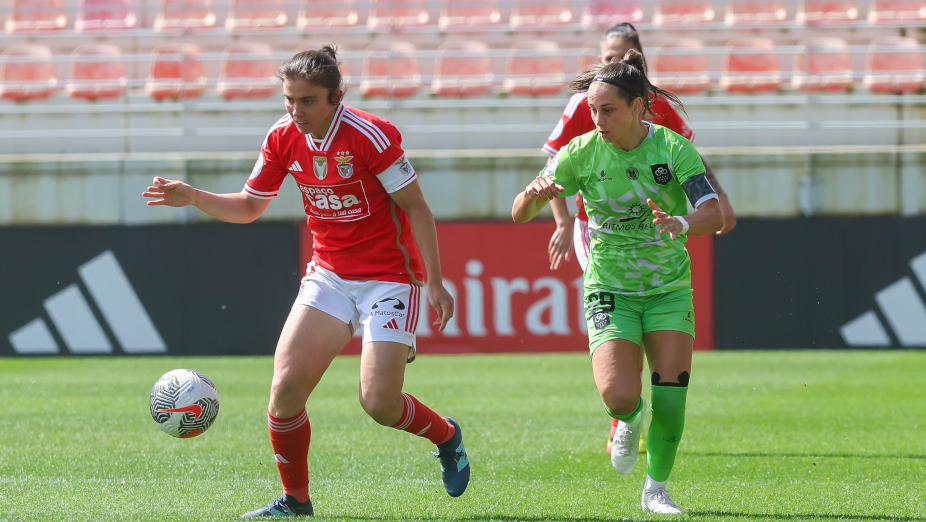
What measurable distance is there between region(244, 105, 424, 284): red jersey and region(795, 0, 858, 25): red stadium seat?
Result: 13002 millimetres

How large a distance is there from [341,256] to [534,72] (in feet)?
37.7

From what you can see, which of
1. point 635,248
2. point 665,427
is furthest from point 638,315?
point 665,427

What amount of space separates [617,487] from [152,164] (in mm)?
9144

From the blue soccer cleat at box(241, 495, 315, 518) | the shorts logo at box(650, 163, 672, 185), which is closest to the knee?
the blue soccer cleat at box(241, 495, 315, 518)

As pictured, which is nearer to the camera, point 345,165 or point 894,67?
point 345,165

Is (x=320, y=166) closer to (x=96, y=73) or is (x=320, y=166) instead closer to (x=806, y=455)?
(x=806, y=455)

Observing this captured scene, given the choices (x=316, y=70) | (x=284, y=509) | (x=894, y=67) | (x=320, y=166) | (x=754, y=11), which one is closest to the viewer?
(x=316, y=70)

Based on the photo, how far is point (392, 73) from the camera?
637 inches

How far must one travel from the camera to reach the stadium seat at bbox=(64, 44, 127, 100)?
1556 centimetres

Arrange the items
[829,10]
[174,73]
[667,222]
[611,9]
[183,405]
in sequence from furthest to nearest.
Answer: [611,9]
[829,10]
[174,73]
[183,405]
[667,222]

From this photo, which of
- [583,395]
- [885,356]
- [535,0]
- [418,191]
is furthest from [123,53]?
[418,191]

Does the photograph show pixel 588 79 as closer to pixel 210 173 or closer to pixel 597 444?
pixel 597 444

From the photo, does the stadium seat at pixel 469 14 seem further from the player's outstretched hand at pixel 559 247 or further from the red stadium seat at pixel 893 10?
the player's outstretched hand at pixel 559 247

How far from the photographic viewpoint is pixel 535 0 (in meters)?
16.3
